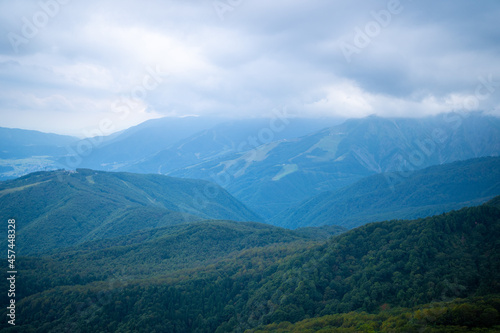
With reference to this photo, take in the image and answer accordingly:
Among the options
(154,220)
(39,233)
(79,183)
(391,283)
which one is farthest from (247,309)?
(79,183)

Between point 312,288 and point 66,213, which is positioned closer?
point 312,288

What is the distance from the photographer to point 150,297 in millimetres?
58781

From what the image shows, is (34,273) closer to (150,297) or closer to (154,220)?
(150,297)

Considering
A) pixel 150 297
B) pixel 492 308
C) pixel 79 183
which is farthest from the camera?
pixel 79 183

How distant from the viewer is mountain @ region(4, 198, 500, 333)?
45.2m

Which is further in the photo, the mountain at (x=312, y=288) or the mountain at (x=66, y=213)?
the mountain at (x=66, y=213)

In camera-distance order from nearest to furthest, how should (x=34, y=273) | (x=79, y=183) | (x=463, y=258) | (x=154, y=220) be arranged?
(x=463, y=258) → (x=34, y=273) → (x=154, y=220) → (x=79, y=183)

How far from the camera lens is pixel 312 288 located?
188 feet

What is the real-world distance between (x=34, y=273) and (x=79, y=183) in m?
118

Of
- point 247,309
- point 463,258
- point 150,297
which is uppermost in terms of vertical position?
point 463,258

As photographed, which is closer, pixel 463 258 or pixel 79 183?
pixel 463 258

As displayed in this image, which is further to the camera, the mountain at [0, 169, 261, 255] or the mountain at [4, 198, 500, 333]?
the mountain at [0, 169, 261, 255]

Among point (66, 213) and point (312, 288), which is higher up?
point (66, 213)

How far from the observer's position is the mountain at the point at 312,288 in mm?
45188
